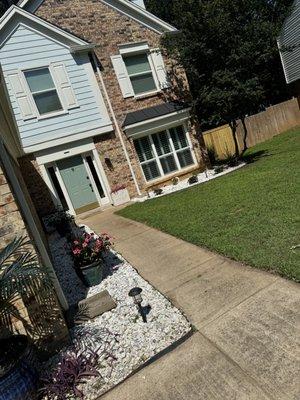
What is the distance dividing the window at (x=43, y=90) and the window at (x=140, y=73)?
3.51 m

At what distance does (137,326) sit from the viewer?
14.4ft

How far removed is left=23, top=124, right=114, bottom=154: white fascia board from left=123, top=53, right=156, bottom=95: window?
8.02 ft

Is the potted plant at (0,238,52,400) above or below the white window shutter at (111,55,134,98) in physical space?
below

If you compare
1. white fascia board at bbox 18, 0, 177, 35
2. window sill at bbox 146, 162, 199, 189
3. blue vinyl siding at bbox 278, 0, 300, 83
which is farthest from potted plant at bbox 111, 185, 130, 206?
blue vinyl siding at bbox 278, 0, 300, 83

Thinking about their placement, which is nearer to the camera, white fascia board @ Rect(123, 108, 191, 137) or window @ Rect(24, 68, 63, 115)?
window @ Rect(24, 68, 63, 115)

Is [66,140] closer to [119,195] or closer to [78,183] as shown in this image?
[78,183]

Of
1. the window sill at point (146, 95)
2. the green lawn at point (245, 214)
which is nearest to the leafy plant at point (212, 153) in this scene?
the window sill at point (146, 95)

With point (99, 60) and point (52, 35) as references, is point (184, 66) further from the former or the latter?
point (52, 35)

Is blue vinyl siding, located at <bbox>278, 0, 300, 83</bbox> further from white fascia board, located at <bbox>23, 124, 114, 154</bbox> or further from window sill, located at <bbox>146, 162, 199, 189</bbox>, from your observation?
white fascia board, located at <bbox>23, 124, 114, 154</bbox>

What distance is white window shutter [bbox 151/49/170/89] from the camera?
14648 millimetres

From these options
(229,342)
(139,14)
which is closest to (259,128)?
(139,14)

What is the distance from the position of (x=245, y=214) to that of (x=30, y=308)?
514 centimetres

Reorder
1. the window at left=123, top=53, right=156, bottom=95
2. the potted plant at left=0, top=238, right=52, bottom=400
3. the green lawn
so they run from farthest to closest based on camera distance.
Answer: the window at left=123, top=53, right=156, bottom=95 → the green lawn → the potted plant at left=0, top=238, right=52, bottom=400

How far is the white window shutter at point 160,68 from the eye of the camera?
1465cm
